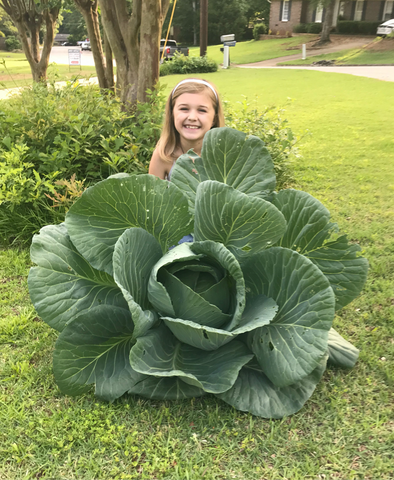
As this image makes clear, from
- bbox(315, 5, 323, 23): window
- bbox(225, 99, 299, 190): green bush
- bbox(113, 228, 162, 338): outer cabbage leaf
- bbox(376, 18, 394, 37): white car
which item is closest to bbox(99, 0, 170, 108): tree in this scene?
bbox(225, 99, 299, 190): green bush

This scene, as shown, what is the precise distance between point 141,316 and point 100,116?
9.38ft

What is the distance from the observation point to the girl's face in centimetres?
252

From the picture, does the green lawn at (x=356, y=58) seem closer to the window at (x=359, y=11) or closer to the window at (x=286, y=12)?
the window at (x=359, y=11)

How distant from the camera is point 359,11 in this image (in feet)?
115

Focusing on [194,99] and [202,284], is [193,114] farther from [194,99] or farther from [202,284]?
[202,284]

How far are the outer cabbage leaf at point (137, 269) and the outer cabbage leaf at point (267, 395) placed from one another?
1.54ft

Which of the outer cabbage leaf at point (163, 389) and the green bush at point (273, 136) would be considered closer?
the outer cabbage leaf at point (163, 389)

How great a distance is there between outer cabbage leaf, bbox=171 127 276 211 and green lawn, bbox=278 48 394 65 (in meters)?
22.0

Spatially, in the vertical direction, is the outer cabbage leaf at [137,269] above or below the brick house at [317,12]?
below

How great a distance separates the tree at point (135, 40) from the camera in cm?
437

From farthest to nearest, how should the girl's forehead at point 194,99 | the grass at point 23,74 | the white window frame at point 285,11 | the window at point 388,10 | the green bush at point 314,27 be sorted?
the white window frame at point 285,11, the green bush at point 314,27, the window at point 388,10, the grass at point 23,74, the girl's forehead at point 194,99

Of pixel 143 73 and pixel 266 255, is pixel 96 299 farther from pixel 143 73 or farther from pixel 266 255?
pixel 143 73

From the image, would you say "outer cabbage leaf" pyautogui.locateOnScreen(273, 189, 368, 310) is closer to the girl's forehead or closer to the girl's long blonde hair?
the girl's forehead

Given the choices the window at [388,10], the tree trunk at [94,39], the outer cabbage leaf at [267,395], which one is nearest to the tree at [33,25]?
the tree trunk at [94,39]
